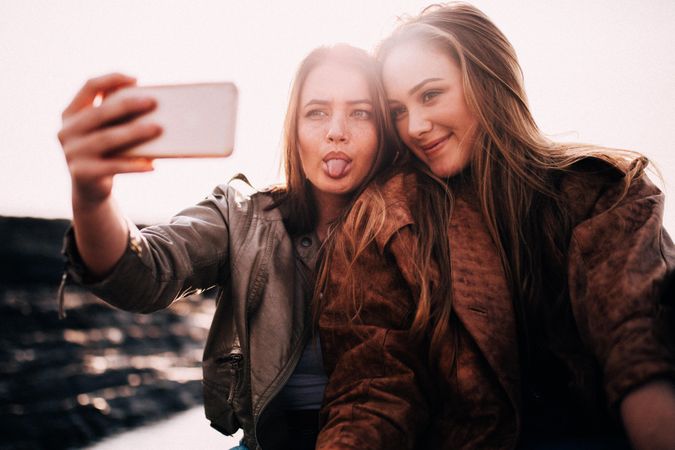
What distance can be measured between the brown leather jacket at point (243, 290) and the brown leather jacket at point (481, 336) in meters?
0.25

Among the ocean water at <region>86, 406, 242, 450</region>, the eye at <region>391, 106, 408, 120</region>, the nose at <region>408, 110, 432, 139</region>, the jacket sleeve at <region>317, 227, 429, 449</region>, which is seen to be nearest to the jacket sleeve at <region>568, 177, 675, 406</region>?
the jacket sleeve at <region>317, 227, 429, 449</region>

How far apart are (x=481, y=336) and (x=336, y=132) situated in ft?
2.90

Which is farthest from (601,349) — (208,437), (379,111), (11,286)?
(11,286)

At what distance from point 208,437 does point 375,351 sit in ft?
6.10

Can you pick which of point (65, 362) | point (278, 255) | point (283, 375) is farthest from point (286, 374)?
point (65, 362)

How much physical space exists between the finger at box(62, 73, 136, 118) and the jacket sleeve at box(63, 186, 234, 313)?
0.99 ft

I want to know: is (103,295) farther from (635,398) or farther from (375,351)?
(635,398)

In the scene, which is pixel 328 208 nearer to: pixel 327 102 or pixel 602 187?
pixel 327 102

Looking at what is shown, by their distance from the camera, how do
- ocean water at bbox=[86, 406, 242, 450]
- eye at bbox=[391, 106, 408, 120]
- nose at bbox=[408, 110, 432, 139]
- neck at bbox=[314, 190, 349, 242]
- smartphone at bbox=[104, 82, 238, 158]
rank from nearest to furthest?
smartphone at bbox=[104, 82, 238, 158]
nose at bbox=[408, 110, 432, 139]
eye at bbox=[391, 106, 408, 120]
neck at bbox=[314, 190, 349, 242]
ocean water at bbox=[86, 406, 242, 450]

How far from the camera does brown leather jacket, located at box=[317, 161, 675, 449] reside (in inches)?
45.9

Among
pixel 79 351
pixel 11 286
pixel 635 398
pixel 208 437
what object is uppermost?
pixel 635 398

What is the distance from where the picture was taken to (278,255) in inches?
68.6

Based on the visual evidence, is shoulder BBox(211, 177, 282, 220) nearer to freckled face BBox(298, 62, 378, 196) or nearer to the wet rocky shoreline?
freckled face BBox(298, 62, 378, 196)

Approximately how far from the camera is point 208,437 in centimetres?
271
